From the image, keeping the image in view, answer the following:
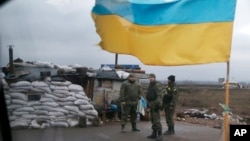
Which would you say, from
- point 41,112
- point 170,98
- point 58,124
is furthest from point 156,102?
point 41,112

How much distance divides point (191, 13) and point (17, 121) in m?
5.83

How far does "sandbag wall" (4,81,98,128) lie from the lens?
37.6 feet

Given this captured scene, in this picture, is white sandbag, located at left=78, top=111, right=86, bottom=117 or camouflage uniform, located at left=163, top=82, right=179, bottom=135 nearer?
camouflage uniform, located at left=163, top=82, right=179, bottom=135

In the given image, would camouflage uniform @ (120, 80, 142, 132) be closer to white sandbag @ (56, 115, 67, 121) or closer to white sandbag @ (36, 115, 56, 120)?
white sandbag @ (56, 115, 67, 121)

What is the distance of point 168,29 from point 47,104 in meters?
6.02

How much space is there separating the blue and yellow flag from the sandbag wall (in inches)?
183

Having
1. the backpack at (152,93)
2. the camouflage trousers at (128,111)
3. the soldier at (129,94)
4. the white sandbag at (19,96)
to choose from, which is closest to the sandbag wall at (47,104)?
the white sandbag at (19,96)

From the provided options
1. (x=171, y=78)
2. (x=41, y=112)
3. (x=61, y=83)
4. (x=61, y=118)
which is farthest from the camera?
(x=61, y=83)

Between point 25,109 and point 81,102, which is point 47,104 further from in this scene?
point 81,102

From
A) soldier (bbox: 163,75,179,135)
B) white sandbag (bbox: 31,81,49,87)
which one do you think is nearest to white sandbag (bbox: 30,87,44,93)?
white sandbag (bbox: 31,81,49,87)

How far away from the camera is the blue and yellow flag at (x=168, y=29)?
6.91 metres

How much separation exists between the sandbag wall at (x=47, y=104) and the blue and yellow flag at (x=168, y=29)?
466cm

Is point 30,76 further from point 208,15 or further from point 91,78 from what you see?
point 208,15

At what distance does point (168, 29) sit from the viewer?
7242 mm
